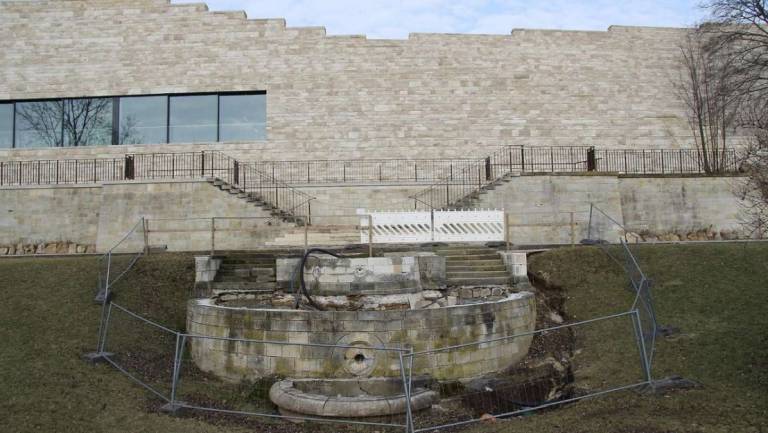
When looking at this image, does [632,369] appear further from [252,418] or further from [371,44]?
[371,44]

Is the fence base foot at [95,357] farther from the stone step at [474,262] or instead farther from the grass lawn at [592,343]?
the stone step at [474,262]

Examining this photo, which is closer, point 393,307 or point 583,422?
point 583,422

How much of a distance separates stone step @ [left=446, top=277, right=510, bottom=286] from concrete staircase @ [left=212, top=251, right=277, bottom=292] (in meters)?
4.24

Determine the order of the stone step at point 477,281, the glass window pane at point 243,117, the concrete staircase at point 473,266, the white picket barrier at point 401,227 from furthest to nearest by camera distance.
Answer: the glass window pane at point 243,117, the white picket barrier at point 401,227, the concrete staircase at point 473,266, the stone step at point 477,281

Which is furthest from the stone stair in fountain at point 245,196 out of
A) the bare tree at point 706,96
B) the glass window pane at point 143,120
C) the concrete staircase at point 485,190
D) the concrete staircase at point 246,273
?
the bare tree at point 706,96

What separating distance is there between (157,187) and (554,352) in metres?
15.0

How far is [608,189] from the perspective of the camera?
74.5ft

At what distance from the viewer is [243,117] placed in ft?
87.8

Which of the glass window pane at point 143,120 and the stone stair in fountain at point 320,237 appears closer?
the stone stair in fountain at point 320,237

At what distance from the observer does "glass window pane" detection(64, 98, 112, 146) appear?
26.8m

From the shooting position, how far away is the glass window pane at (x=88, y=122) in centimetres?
2683

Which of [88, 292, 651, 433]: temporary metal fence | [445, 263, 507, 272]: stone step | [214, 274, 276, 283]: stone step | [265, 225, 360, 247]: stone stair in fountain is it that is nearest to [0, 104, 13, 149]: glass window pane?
[265, 225, 360, 247]: stone stair in fountain

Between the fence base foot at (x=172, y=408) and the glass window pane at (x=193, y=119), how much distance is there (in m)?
17.6

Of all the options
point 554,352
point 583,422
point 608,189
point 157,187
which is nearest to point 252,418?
point 583,422
